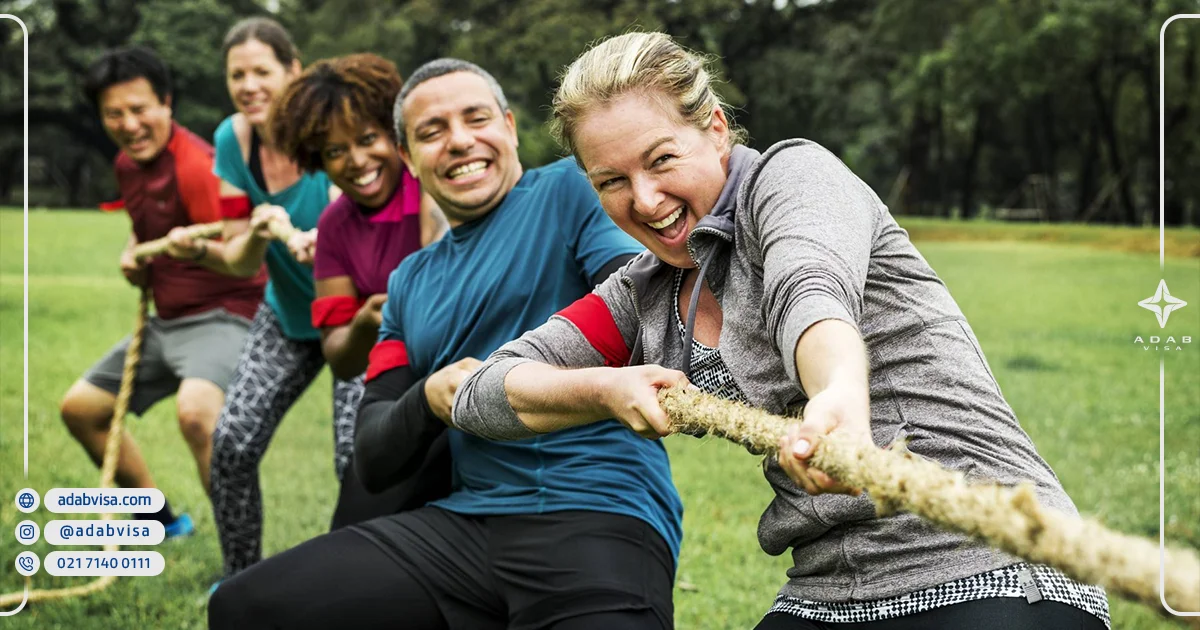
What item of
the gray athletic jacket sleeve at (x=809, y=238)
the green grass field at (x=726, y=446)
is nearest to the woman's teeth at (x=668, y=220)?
the gray athletic jacket sleeve at (x=809, y=238)

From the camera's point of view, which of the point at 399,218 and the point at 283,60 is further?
the point at 283,60

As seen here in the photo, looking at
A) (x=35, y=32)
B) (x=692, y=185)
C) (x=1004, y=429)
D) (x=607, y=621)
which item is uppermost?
(x=35, y=32)

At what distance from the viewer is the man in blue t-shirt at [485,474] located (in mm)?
3072

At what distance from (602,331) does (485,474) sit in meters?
0.74

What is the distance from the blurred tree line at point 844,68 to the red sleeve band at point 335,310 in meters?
25.1

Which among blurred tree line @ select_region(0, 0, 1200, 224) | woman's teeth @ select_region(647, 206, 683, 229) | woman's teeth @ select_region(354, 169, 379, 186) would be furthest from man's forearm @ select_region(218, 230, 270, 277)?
blurred tree line @ select_region(0, 0, 1200, 224)

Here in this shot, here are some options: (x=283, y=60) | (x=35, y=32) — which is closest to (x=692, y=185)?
(x=283, y=60)

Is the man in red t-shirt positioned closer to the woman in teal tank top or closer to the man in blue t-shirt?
A: the woman in teal tank top

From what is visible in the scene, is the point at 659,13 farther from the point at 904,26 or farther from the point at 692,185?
the point at 692,185

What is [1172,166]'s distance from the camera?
2736cm

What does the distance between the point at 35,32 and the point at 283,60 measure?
2853 centimetres

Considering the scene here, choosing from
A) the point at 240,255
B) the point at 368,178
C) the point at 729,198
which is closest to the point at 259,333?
the point at 240,255

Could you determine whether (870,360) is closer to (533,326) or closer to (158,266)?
(533,326)

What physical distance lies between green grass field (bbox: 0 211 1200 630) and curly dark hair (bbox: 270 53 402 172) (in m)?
1.97
